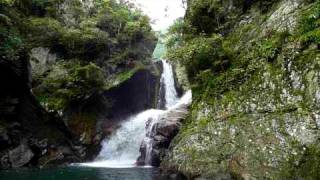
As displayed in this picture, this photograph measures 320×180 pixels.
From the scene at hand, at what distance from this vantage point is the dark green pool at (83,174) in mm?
17453

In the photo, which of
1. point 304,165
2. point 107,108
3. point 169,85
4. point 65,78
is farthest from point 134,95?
point 304,165

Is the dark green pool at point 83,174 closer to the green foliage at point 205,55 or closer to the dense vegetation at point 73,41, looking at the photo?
the dense vegetation at point 73,41

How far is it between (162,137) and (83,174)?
5.01 metres

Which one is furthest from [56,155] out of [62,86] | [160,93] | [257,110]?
[257,110]

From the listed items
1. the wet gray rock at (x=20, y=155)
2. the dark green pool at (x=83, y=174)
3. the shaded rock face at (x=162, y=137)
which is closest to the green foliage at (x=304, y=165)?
the dark green pool at (x=83, y=174)

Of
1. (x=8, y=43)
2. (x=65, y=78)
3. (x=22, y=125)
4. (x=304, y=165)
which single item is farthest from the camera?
(x=65, y=78)

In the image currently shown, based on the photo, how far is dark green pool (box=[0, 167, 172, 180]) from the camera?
1745 cm

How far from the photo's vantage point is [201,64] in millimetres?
19484

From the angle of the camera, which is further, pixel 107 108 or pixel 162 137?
pixel 107 108

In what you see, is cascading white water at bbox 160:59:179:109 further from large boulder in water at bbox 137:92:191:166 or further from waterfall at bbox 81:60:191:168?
large boulder in water at bbox 137:92:191:166

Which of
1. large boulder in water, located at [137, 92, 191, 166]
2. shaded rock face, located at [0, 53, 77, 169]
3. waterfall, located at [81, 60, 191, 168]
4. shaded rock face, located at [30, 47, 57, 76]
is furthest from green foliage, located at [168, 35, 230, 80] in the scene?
shaded rock face, located at [30, 47, 57, 76]

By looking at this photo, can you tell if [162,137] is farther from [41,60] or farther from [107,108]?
[41,60]

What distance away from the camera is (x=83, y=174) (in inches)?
738

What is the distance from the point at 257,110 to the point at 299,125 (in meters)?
2.18
